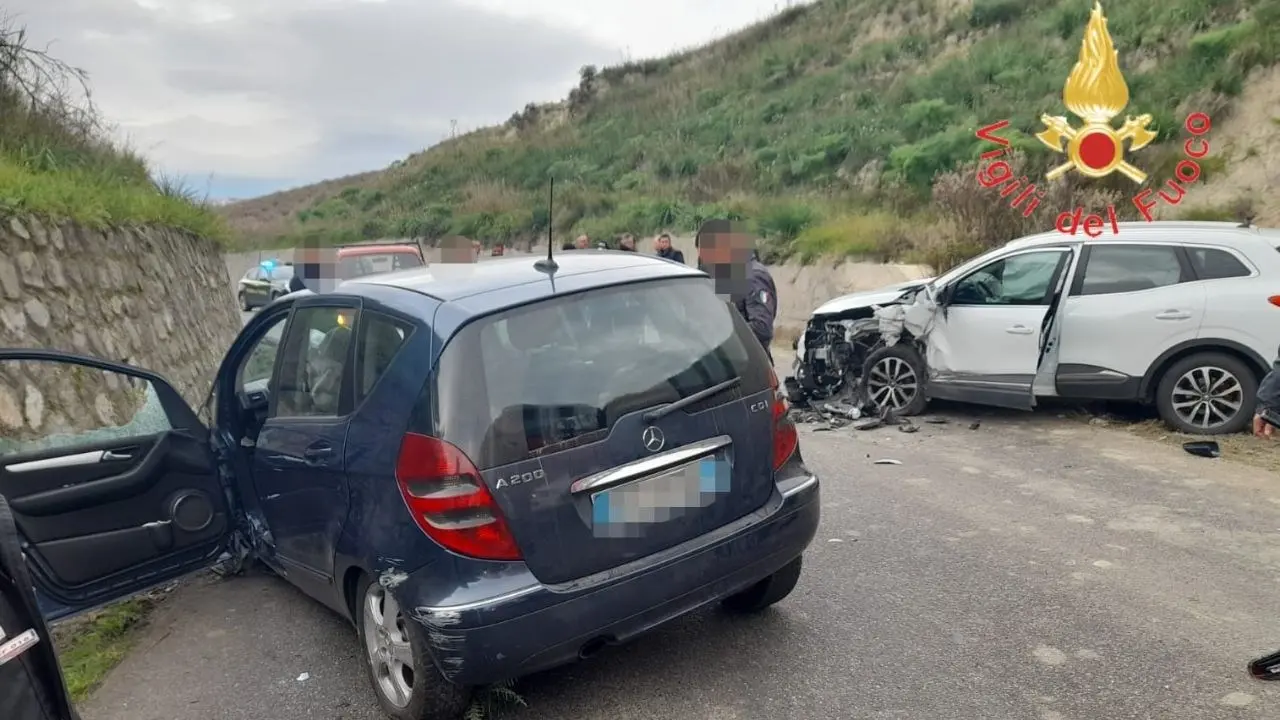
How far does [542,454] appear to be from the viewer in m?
2.92

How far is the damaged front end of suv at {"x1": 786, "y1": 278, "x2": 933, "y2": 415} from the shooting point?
26.9 feet

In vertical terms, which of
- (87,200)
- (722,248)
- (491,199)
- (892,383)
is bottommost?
(892,383)

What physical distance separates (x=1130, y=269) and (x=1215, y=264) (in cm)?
59

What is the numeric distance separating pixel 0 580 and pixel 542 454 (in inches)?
62.5

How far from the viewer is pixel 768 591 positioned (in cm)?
387

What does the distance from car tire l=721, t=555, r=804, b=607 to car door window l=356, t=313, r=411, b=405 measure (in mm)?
1785

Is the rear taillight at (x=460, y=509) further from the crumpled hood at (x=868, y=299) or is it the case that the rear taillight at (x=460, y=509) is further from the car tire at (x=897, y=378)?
the crumpled hood at (x=868, y=299)

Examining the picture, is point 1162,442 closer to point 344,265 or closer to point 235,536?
point 235,536

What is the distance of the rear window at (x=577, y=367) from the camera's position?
2.91 meters

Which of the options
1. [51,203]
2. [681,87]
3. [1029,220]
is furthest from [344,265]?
[681,87]

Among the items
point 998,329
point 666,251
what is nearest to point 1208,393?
point 998,329

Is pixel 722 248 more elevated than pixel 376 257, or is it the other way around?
pixel 722 248

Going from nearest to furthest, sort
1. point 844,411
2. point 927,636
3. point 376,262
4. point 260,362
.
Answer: point 927,636 → point 260,362 → point 844,411 → point 376,262

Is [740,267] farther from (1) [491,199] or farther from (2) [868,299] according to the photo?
(1) [491,199]
